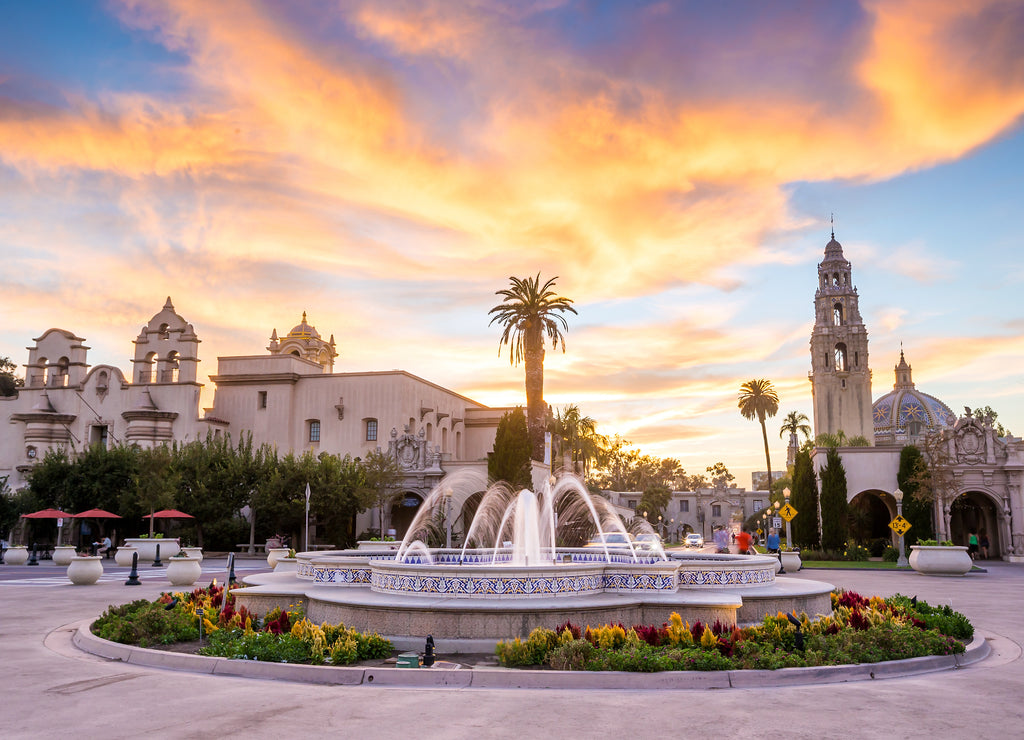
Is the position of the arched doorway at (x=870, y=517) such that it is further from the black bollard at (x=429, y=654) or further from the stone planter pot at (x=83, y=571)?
the black bollard at (x=429, y=654)

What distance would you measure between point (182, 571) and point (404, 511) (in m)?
29.1

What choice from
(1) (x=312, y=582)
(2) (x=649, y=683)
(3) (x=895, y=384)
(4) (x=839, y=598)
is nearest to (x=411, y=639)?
(2) (x=649, y=683)

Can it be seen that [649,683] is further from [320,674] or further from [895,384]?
[895,384]

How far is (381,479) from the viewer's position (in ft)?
153

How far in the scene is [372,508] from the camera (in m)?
50.0

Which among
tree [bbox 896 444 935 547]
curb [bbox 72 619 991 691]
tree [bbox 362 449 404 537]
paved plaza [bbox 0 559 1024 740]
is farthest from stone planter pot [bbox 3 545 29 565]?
tree [bbox 896 444 935 547]

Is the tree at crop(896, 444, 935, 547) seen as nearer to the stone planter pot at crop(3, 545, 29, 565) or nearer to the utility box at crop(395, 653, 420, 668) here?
the utility box at crop(395, 653, 420, 668)

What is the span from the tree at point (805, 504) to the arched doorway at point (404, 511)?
75.4 feet

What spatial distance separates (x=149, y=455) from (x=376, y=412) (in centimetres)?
1432

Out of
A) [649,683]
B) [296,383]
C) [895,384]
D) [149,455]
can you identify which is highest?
[895,384]

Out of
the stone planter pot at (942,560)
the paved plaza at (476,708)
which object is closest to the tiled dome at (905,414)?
the stone planter pot at (942,560)

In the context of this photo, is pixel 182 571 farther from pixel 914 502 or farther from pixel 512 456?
pixel 914 502

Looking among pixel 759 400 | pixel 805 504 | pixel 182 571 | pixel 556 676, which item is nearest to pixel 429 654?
pixel 556 676

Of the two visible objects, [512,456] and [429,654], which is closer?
[429,654]
